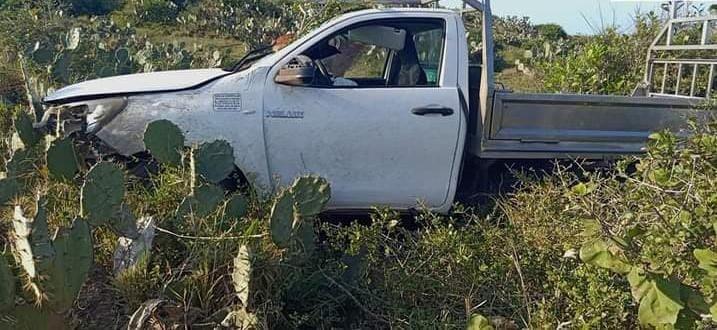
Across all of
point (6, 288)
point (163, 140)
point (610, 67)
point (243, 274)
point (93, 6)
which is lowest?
point (93, 6)

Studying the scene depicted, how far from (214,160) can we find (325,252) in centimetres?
92

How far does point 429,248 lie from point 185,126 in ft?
6.21

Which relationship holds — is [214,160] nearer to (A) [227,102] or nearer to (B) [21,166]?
(A) [227,102]

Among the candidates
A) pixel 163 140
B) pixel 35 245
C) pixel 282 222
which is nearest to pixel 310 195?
pixel 282 222

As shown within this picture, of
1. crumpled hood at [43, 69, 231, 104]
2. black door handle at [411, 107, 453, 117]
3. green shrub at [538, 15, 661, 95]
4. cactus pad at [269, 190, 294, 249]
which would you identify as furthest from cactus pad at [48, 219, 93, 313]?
green shrub at [538, 15, 661, 95]

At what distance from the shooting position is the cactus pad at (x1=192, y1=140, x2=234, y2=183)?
4066mm

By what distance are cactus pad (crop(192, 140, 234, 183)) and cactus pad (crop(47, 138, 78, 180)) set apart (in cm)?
87

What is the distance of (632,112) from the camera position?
201 inches

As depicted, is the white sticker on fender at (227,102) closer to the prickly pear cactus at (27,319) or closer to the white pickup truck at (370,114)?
the white pickup truck at (370,114)

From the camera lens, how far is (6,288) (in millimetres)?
2947

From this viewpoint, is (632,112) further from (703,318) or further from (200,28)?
(200,28)

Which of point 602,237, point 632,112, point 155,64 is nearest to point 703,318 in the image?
point 602,237

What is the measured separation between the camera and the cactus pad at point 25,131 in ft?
15.2

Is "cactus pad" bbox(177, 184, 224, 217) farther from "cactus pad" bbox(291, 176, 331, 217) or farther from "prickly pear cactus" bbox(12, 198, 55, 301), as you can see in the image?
"prickly pear cactus" bbox(12, 198, 55, 301)
